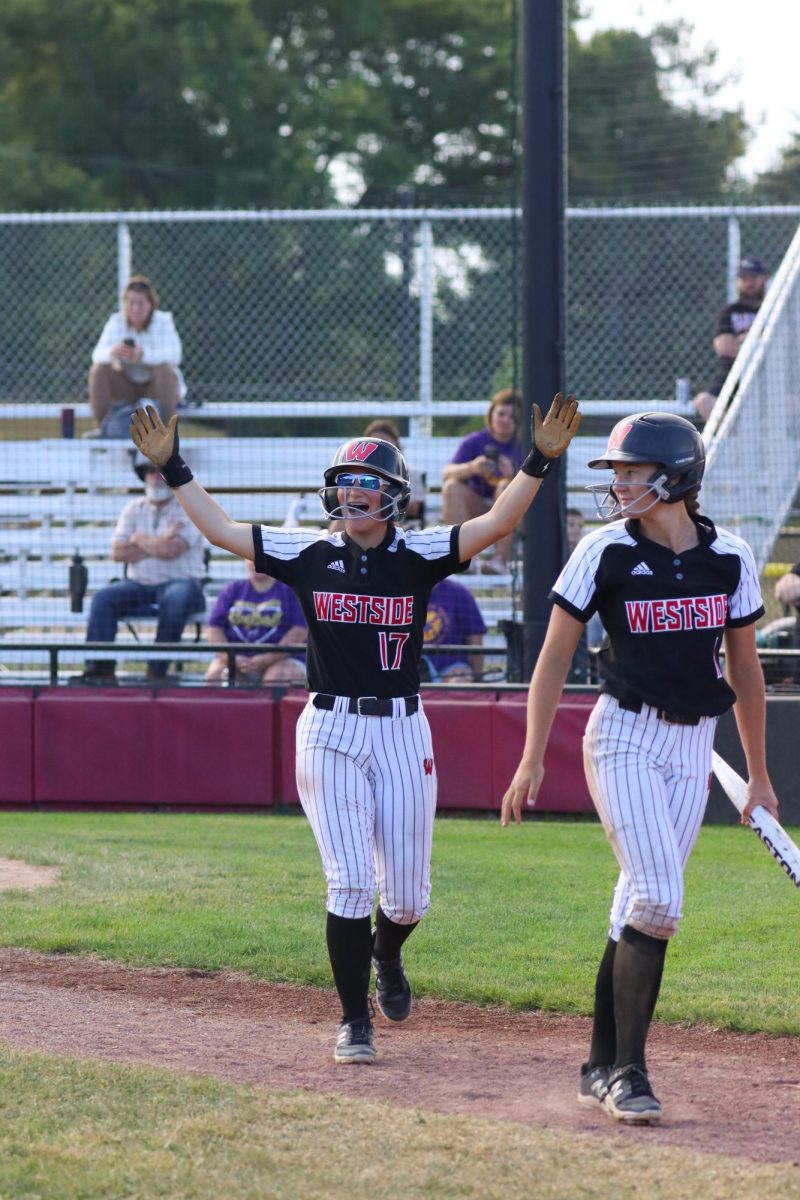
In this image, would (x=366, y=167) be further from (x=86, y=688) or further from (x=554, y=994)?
(x=554, y=994)

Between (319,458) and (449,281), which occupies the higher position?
(449,281)

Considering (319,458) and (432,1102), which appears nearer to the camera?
(432,1102)

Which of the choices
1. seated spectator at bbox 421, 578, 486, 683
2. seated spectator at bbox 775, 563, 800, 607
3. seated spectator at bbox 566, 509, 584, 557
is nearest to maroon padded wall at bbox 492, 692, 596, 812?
seated spectator at bbox 421, 578, 486, 683

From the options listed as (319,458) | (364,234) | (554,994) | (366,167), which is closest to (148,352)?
(319,458)

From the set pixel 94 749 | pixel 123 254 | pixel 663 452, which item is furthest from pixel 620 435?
pixel 123 254

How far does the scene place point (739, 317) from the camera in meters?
12.0

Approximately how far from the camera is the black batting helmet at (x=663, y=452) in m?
4.32

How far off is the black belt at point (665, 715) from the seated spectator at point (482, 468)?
687cm

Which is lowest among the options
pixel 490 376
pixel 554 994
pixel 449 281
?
pixel 554 994

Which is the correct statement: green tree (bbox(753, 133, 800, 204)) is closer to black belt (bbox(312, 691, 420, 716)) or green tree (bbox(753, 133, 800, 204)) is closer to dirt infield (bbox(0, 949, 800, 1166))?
dirt infield (bbox(0, 949, 800, 1166))

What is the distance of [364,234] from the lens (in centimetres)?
1470

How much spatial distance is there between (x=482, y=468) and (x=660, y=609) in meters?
7.07

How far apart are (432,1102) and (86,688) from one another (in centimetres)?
641

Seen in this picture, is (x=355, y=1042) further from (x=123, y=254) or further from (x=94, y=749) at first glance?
(x=123, y=254)
